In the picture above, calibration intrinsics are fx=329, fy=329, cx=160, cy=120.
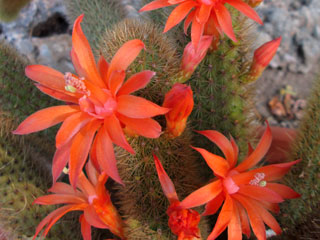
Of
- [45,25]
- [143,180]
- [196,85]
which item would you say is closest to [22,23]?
[45,25]

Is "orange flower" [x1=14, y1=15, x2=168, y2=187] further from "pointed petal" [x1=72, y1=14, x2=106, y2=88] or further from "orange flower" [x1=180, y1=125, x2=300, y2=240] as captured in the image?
Result: "orange flower" [x1=180, y1=125, x2=300, y2=240]

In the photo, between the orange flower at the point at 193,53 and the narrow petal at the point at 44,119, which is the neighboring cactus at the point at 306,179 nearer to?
the orange flower at the point at 193,53

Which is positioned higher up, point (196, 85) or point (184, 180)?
point (196, 85)

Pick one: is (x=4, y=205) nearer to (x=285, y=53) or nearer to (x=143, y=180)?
(x=143, y=180)

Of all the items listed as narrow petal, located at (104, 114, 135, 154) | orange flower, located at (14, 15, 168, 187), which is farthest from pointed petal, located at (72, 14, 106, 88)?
narrow petal, located at (104, 114, 135, 154)

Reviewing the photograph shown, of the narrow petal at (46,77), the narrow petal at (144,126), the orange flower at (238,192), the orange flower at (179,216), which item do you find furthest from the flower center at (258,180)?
the narrow petal at (46,77)

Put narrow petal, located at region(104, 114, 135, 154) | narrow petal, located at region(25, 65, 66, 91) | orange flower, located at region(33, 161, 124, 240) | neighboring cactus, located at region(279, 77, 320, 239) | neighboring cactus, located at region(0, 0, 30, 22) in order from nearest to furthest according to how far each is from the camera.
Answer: narrow petal, located at region(104, 114, 135, 154)
narrow petal, located at region(25, 65, 66, 91)
orange flower, located at region(33, 161, 124, 240)
neighboring cactus, located at region(279, 77, 320, 239)
neighboring cactus, located at region(0, 0, 30, 22)

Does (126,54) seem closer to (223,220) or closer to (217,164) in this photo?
(217,164)
